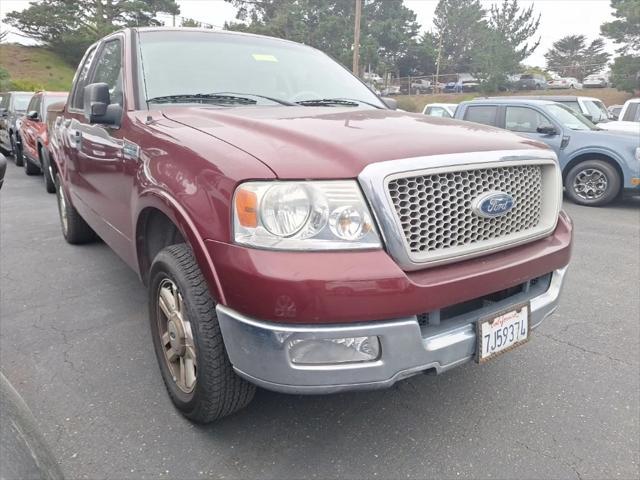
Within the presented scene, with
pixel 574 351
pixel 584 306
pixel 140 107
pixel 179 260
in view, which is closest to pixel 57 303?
pixel 140 107

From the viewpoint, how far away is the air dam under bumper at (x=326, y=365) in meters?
1.64

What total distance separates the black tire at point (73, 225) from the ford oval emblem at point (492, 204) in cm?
384

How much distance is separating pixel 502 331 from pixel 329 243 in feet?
2.86

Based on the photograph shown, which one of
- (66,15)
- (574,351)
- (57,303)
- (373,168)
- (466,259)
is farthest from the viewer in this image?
(66,15)

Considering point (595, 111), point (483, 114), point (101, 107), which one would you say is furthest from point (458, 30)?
point (101, 107)

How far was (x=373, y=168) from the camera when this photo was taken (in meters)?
1.69

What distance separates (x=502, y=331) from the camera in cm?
200

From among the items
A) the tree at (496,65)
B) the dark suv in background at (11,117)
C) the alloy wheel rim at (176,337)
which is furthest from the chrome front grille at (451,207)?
the tree at (496,65)

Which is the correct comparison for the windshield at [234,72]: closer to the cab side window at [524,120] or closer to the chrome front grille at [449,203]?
the chrome front grille at [449,203]

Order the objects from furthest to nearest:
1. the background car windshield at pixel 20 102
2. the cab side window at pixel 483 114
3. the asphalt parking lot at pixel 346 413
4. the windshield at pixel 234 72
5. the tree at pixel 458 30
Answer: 1. the tree at pixel 458 30
2. the background car windshield at pixel 20 102
3. the cab side window at pixel 483 114
4. the windshield at pixel 234 72
5. the asphalt parking lot at pixel 346 413

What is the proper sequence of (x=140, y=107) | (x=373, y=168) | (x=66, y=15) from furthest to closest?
(x=66, y=15)
(x=140, y=107)
(x=373, y=168)

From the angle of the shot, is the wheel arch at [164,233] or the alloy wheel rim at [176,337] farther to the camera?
the alloy wheel rim at [176,337]

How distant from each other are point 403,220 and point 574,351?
1.84 metres

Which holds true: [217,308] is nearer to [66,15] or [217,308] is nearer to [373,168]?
[373,168]
